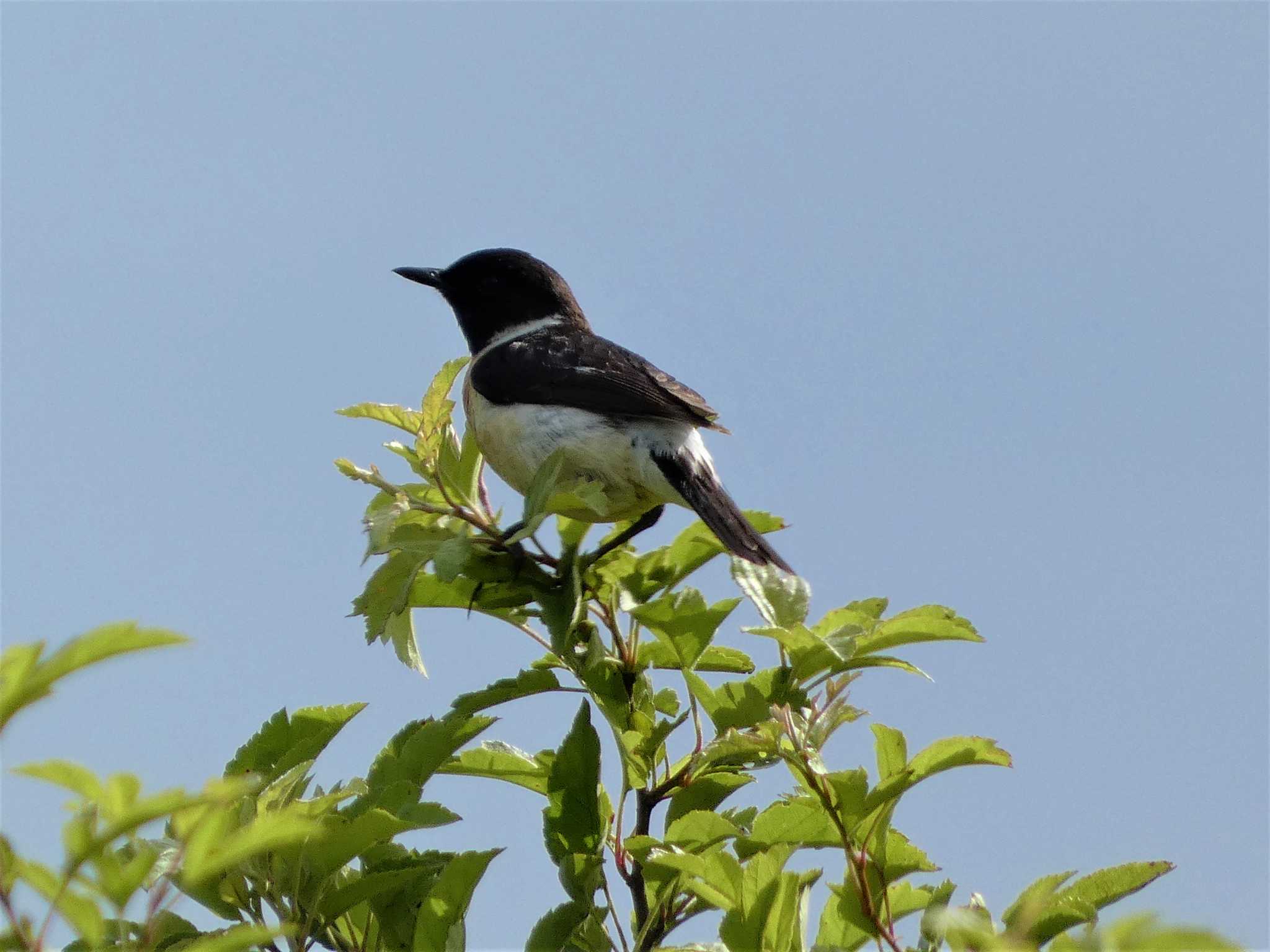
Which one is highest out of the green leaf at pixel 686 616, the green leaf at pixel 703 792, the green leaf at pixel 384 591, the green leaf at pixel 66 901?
the green leaf at pixel 384 591

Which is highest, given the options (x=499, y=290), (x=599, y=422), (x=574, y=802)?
(x=499, y=290)

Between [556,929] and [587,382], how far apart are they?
2.94m

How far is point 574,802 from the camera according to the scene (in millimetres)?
3209

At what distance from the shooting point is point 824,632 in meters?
2.99

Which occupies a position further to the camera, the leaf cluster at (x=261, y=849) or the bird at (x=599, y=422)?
the bird at (x=599, y=422)

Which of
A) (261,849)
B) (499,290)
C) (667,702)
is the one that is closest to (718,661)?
(667,702)

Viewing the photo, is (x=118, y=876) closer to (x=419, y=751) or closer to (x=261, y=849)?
(x=261, y=849)

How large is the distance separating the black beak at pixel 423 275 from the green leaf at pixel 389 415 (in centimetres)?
326

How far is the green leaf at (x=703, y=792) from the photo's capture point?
10.6 ft

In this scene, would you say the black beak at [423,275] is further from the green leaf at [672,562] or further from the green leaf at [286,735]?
the green leaf at [286,735]

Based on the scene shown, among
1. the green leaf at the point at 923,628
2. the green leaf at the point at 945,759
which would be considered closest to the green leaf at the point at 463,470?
the green leaf at the point at 923,628

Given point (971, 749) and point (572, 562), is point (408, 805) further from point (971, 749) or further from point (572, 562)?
point (971, 749)

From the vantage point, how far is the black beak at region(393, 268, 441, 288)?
7.07 m

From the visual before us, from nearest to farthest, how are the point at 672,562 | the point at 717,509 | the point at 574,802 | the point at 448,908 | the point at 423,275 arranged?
1. the point at 448,908
2. the point at 574,802
3. the point at 672,562
4. the point at 717,509
5. the point at 423,275
